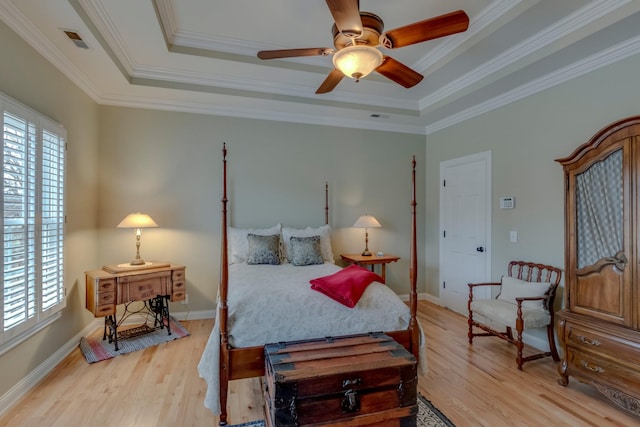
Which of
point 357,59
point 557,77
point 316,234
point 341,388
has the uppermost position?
point 557,77

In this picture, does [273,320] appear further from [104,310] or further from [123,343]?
[123,343]

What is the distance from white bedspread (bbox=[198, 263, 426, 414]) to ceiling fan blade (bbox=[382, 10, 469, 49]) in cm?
181

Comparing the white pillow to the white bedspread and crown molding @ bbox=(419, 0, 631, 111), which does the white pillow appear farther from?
crown molding @ bbox=(419, 0, 631, 111)

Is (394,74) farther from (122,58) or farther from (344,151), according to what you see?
(122,58)

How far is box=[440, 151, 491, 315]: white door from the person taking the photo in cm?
401

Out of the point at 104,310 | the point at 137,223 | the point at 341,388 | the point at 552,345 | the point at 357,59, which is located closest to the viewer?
the point at 341,388

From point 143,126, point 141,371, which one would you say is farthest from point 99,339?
point 143,126

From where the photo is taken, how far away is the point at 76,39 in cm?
257

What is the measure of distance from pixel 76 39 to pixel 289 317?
9.06 ft

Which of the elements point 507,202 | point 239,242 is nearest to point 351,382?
point 239,242

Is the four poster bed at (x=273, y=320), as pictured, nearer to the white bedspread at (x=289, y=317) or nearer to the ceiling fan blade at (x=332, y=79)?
the white bedspread at (x=289, y=317)

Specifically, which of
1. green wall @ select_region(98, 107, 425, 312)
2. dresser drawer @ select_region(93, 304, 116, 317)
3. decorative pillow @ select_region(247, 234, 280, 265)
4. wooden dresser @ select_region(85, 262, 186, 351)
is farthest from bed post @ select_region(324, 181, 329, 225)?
dresser drawer @ select_region(93, 304, 116, 317)

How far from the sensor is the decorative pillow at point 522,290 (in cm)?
300

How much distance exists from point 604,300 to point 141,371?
146 inches
